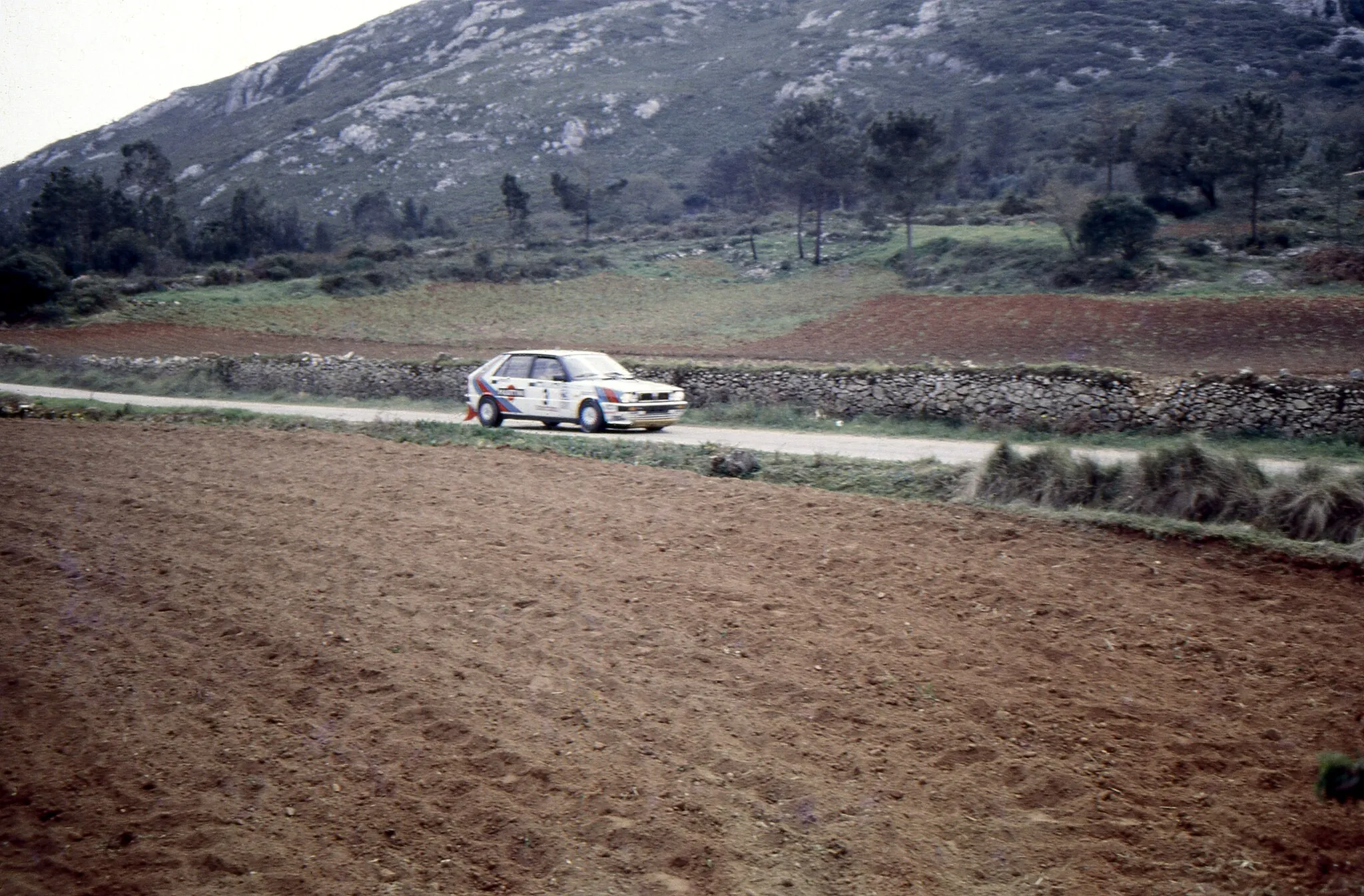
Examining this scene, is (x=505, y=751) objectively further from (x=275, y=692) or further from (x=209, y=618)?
(x=209, y=618)

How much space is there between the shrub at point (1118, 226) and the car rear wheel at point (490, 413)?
94.8 ft

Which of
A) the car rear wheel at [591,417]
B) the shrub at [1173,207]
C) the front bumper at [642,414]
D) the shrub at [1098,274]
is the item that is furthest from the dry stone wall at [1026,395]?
the shrub at [1173,207]

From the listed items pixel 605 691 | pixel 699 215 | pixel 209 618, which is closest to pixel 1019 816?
pixel 605 691

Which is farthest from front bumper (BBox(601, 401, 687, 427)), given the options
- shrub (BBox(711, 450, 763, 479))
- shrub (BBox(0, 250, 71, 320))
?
shrub (BBox(0, 250, 71, 320))

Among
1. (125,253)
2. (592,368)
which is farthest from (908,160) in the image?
(125,253)

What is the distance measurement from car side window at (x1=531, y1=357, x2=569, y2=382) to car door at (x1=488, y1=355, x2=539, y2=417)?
135 mm

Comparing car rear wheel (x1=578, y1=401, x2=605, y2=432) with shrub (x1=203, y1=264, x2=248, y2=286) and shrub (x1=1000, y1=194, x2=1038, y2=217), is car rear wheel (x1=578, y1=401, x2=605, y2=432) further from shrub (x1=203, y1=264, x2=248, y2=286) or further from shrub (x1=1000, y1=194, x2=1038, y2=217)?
shrub (x1=203, y1=264, x2=248, y2=286)

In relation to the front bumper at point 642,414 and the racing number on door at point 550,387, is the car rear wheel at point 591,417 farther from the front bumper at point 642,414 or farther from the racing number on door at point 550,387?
the racing number on door at point 550,387

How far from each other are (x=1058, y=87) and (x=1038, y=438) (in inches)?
3205

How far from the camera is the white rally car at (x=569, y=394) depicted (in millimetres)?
18328

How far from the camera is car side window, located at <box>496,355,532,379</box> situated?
1942cm

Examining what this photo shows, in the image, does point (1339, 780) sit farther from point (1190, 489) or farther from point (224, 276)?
point (224, 276)

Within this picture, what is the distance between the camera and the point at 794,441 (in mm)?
17516

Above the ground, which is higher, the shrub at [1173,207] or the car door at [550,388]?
the shrub at [1173,207]
